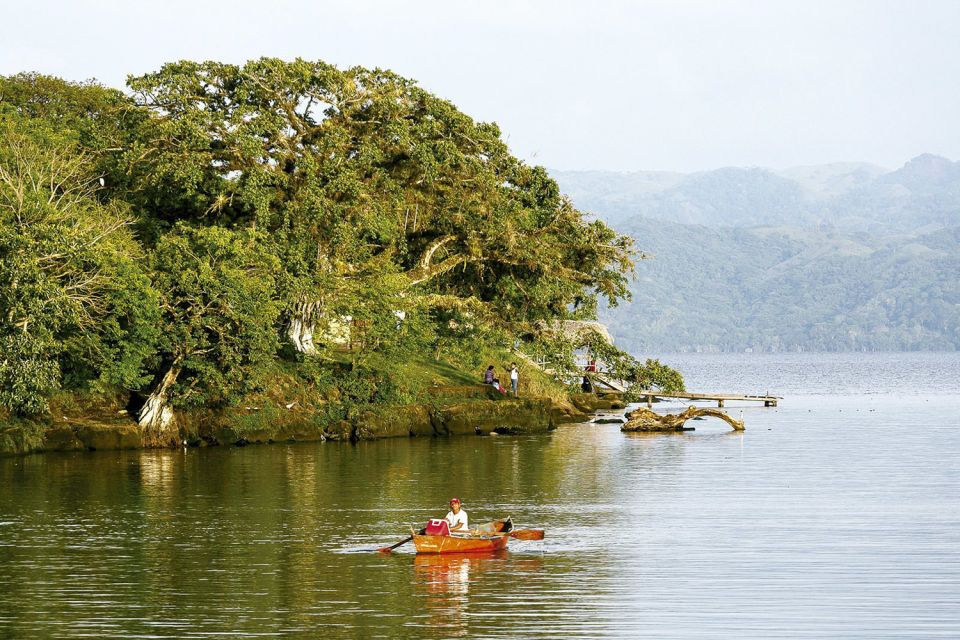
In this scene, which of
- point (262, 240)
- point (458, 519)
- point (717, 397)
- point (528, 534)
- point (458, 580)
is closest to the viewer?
point (458, 580)

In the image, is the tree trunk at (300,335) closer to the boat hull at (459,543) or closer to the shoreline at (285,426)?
the shoreline at (285,426)

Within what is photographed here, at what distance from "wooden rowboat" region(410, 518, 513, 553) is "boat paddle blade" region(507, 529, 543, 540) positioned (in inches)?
16.9

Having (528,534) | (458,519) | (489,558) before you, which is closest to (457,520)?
(458,519)

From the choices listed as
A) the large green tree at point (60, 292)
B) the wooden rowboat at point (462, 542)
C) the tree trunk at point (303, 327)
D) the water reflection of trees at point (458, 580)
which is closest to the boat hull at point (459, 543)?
the wooden rowboat at point (462, 542)

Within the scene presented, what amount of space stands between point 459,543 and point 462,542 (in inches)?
2.4

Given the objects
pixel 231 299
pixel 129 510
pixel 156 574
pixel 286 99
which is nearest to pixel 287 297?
pixel 231 299

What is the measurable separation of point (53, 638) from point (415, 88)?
42.8 m

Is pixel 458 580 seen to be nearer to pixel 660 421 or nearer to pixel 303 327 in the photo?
pixel 303 327

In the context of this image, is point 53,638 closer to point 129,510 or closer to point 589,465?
point 129,510

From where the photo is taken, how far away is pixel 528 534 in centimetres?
2700

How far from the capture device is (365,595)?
21.9m

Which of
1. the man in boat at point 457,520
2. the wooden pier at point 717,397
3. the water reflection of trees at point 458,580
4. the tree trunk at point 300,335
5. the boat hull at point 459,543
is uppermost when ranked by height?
the tree trunk at point 300,335

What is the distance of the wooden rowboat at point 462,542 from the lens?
2553cm

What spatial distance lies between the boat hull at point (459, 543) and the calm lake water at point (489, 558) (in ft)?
0.81
